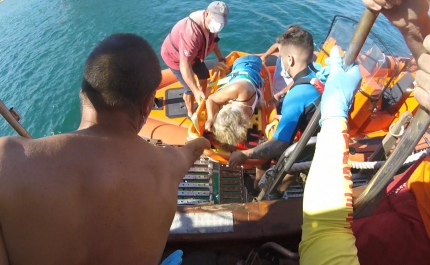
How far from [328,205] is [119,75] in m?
1.10

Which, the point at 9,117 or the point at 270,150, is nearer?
the point at 9,117

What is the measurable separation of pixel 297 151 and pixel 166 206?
960 mm

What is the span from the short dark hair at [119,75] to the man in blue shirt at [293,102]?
4.83 feet

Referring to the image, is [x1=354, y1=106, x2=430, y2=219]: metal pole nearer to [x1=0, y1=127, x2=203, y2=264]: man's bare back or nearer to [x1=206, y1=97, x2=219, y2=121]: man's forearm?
[x1=0, y1=127, x2=203, y2=264]: man's bare back

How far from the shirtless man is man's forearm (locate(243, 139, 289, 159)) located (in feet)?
4.41

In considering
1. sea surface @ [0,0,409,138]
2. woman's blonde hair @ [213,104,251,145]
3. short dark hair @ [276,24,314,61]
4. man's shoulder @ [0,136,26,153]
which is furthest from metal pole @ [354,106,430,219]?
sea surface @ [0,0,409,138]

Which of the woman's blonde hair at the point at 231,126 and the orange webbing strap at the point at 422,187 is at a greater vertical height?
the orange webbing strap at the point at 422,187

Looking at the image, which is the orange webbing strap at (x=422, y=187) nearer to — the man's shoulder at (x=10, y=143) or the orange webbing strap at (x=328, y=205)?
the orange webbing strap at (x=328, y=205)

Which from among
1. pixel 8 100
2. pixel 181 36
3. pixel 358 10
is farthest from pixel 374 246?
pixel 358 10

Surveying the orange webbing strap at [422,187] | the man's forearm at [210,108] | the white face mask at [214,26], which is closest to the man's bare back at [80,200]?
the orange webbing strap at [422,187]

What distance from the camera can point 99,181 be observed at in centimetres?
114

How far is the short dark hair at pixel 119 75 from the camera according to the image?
137 centimetres

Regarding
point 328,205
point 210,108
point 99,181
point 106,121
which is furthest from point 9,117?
point 210,108

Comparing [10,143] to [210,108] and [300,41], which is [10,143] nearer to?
[210,108]
